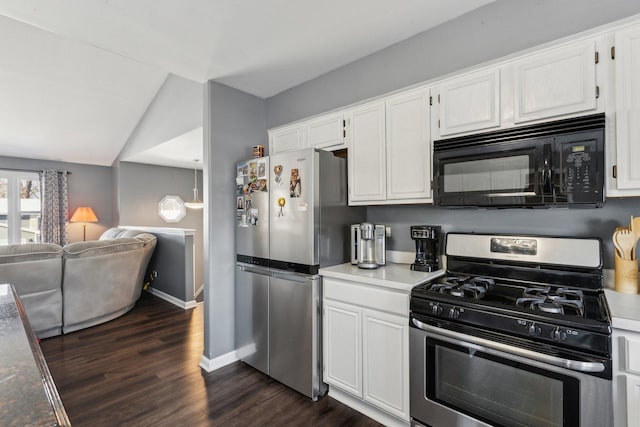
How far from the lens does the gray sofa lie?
3.05m

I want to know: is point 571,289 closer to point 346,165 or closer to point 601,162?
point 601,162

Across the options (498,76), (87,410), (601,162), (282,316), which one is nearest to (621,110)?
(601,162)

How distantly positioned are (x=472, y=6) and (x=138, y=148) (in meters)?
5.05

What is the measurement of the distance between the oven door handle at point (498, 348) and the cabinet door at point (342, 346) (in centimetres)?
46

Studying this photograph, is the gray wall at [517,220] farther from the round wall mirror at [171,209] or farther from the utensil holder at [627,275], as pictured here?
the round wall mirror at [171,209]

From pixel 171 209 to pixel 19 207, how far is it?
2549mm

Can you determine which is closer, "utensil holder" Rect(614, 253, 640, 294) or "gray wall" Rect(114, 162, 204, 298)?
"utensil holder" Rect(614, 253, 640, 294)

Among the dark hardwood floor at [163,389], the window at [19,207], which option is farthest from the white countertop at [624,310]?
the window at [19,207]

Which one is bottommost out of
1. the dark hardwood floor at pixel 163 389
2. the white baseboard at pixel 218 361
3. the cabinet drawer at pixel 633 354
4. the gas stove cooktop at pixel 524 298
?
the dark hardwood floor at pixel 163 389

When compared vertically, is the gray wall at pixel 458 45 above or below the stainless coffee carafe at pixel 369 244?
above

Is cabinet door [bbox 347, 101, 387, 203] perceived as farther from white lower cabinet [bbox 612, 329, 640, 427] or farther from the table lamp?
the table lamp

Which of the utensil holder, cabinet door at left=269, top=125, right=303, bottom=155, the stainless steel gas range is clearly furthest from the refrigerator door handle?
the utensil holder

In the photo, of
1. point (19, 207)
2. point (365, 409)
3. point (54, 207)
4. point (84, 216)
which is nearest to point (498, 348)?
point (365, 409)

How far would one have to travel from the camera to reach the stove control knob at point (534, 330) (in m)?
1.30
